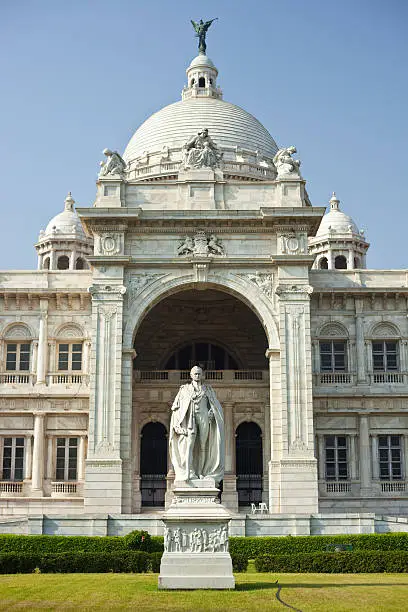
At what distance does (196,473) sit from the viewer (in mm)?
20844

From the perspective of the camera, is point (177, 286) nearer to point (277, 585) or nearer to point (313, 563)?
point (313, 563)

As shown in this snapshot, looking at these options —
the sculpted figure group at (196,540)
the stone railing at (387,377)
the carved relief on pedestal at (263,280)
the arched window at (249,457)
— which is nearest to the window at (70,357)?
the arched window at (249,457)

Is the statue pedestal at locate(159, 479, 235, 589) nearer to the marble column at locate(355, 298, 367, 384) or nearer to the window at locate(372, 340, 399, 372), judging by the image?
the marble column at locate(355, 298, 367, 384)

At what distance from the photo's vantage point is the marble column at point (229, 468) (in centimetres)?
4450

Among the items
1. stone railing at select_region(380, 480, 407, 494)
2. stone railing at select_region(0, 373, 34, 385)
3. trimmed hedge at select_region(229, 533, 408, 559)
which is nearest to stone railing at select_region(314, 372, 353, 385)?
stone railing at select_region(380, 480, 407, 494)

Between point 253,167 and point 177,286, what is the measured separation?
21.7 metres

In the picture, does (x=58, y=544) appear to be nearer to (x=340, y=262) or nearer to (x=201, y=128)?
(x=340, y=262)

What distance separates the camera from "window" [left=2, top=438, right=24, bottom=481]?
44.9 meters

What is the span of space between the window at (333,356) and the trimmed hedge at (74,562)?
22.6 meters

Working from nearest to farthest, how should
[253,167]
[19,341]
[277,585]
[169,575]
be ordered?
[169,575]
[277,585]
[19,341]
[253,167]

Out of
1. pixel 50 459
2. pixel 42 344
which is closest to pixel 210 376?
pixel 42 344

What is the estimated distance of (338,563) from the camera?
25812mm

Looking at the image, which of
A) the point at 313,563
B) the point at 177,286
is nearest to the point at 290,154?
the point at 177,286

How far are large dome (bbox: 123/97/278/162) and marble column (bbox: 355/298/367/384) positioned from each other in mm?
20116
